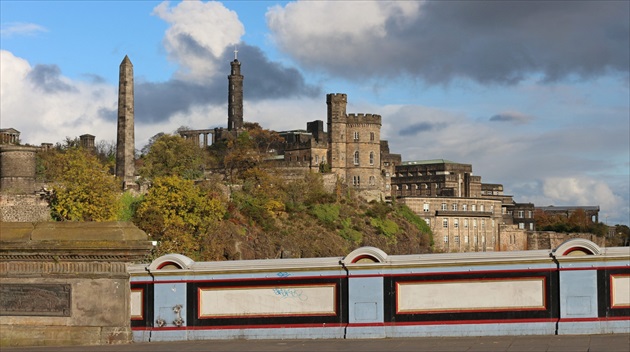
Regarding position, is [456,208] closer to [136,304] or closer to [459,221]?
[459,221]

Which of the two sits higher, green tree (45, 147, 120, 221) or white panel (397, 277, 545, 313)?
green tree (45, 147, 120, 221)

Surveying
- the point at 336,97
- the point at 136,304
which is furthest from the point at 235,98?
the point at 136,304

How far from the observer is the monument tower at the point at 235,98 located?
164m

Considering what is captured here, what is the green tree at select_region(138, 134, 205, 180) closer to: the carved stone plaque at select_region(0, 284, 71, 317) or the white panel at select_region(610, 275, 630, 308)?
the carved stone plaque at select_region(0, 284, 71, 317)

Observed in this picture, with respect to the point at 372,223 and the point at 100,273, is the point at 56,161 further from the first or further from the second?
the point at 100,273

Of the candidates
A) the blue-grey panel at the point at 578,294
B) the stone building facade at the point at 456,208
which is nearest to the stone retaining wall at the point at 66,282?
the blue-grey panel at the point at 578,294

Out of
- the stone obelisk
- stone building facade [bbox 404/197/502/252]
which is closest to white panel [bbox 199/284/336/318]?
the stone obelisk

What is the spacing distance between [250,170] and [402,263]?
8594cm

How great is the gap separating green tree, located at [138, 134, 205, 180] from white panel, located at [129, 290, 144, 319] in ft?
236

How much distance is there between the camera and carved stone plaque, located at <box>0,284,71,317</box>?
815 inches

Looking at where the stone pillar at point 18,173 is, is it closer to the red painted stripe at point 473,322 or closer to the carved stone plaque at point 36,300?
the carved stone plaque at point 36,300

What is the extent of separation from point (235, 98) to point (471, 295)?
14652cm

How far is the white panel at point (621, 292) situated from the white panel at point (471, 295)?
129 centimetres

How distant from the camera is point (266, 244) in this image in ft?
271
